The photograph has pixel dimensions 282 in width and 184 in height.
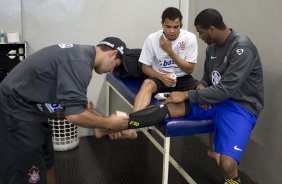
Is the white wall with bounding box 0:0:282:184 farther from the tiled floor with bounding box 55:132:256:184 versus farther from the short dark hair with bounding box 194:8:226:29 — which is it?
the short dark hair with bounding box 194:8:226:29

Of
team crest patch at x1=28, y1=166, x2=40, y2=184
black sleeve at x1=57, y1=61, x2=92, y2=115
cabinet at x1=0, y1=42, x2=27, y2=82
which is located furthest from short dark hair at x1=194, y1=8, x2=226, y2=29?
cabinet at x1=0, y1=42, x2=27, y2=82

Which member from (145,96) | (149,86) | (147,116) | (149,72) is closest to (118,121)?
(147,116)

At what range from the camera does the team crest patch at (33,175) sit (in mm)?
1566

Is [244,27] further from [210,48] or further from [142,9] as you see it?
[142,9]

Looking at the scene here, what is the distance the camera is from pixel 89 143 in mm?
3162

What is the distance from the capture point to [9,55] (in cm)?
288

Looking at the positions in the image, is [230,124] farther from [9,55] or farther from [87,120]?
[9,55]

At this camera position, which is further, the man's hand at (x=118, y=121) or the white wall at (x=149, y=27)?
the white wall at (x=149, y=27)

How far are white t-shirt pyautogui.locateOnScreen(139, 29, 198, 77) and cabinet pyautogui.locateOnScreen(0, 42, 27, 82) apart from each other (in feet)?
3.75

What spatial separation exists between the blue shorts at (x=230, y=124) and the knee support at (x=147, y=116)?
0.78 feet

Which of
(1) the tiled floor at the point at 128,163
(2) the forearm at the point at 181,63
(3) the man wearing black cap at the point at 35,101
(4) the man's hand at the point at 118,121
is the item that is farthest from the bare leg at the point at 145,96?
(3) the man wearing black cap at the point at 35,101

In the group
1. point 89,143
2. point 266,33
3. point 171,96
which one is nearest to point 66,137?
point 89,143

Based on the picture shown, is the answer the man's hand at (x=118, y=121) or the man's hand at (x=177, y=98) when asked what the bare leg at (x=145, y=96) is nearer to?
the man's hand at (x=177, y=98)

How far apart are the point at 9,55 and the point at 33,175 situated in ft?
5.44
